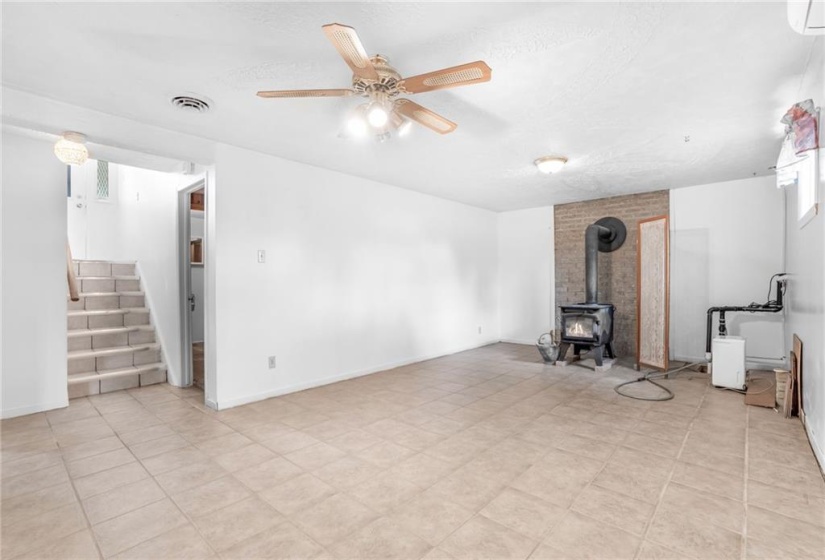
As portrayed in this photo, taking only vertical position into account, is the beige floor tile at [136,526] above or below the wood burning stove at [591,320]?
below

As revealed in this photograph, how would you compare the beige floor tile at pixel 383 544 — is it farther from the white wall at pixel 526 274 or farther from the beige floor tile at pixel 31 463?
the white wall at pixel 526 274

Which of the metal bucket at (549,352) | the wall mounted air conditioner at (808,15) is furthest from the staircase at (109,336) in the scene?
the wall mounted air conditioner at (808,15)

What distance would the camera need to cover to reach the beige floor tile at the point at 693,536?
165cm

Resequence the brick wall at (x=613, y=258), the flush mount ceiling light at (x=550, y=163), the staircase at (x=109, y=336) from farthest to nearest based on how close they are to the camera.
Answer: the brick wall at (x=613, y=258), the staircase at (x=109, y=336), the flush mount ceiling light at (x=550, y=163)

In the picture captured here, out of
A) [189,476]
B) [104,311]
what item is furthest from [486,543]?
[104,311]

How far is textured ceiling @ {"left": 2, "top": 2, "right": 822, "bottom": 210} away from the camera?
1830 mm

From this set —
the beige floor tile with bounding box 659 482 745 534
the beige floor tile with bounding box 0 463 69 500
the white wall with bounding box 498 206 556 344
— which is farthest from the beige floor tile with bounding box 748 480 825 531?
the white wall with bounding box 498 206 556 344

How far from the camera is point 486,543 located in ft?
5.62

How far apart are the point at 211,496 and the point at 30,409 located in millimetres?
2699

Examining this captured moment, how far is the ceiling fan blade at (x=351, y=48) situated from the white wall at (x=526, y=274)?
17.4 ft

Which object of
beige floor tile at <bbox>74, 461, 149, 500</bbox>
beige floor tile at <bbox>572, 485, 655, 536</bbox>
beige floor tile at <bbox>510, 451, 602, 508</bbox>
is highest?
beige floor tile at <bbox>572, 485, 655, 536</bbox>

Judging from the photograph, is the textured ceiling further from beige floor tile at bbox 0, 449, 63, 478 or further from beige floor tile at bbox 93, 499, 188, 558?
beige floor tile at bbox 93, 499, 188, 558

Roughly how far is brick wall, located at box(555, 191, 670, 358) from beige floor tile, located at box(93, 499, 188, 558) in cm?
579

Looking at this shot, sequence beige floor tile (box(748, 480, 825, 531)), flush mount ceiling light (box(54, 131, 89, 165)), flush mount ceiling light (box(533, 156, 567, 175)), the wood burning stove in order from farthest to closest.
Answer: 1. the wood burning stove
2. flush mount ceiling light (box(533, 156, 567, 175))
3. flush mount ceiling light (box(54, 131, 89, 165))
4. beige floor tile (box(748, 480, 825, 531))
